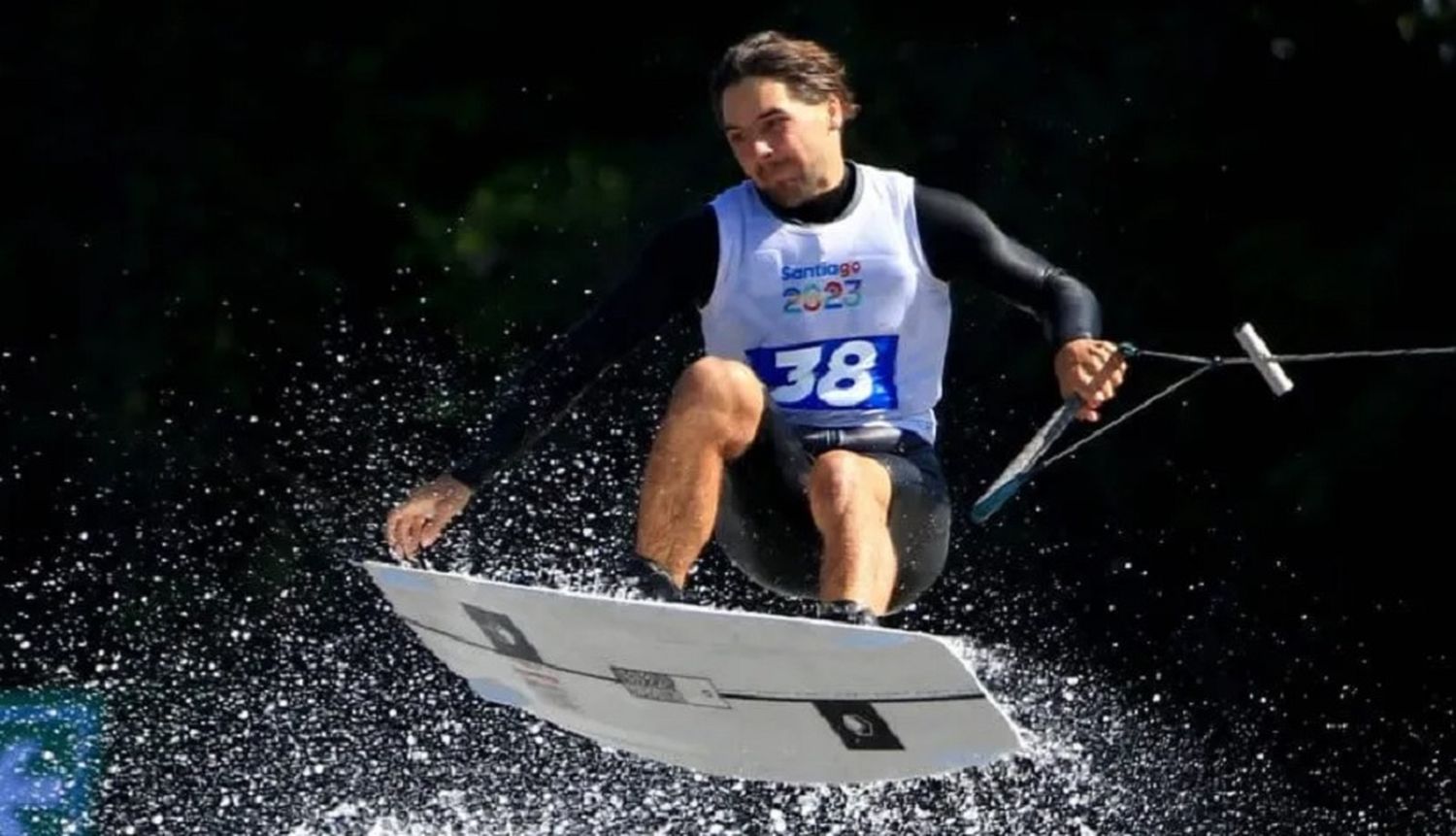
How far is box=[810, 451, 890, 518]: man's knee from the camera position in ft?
14.3

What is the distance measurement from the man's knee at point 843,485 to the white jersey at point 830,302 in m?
0.20

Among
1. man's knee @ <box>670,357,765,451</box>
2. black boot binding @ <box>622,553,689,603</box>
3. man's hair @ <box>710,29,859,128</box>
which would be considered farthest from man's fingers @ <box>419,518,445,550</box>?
man's hair @ <box>710,29,859,128</box>

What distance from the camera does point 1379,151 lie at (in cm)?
681

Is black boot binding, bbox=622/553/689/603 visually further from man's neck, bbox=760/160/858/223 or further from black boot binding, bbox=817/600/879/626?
man's neck, bbox=760/160/858/223

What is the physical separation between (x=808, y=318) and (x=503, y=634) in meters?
0.66

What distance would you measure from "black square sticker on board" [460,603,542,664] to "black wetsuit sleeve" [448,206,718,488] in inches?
7.9

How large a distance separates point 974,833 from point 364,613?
174 cm

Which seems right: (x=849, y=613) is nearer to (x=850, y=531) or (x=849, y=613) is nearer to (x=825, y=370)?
(x=850, y=531)

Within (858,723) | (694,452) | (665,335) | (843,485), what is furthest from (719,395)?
(665,335)

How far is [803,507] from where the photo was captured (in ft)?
14.9

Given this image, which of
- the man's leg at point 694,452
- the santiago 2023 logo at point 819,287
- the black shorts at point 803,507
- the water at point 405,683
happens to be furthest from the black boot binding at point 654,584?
the water at point 405,683

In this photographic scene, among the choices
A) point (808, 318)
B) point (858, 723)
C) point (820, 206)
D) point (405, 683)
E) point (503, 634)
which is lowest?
point (405, 683)

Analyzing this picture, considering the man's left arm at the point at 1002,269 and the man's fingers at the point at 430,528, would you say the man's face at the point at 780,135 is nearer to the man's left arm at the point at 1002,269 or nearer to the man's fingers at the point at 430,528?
the man's left arm at the point at 1002,269

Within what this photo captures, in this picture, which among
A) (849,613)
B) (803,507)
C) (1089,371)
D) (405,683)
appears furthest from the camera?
(405,683)
